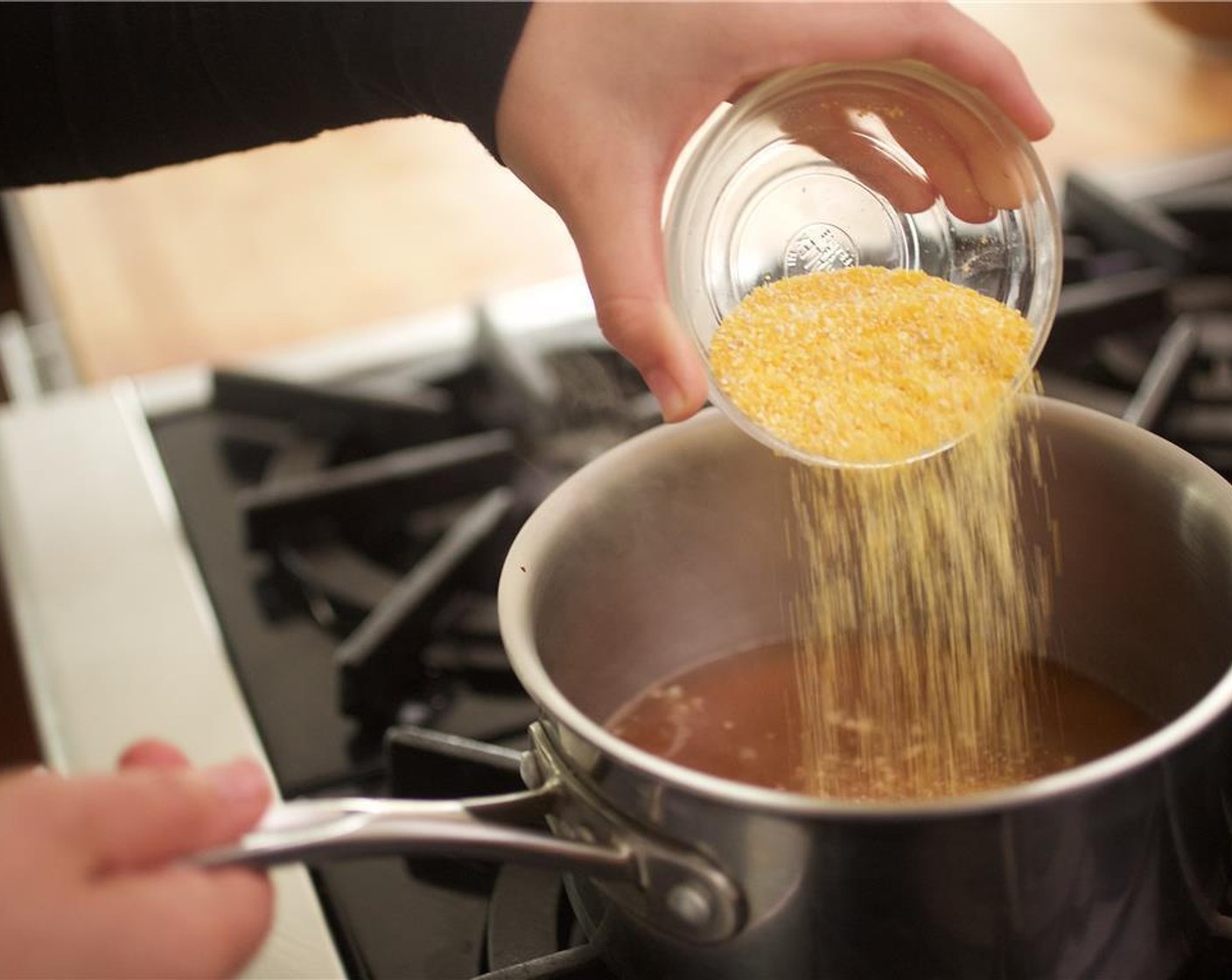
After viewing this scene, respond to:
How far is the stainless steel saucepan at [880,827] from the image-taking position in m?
0.44

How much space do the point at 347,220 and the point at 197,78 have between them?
521mm

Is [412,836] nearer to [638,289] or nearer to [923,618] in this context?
[638,289]

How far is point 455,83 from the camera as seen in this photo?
0.69 meters

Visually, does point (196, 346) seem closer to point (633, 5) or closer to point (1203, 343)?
point (633, 5)

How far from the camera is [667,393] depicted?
593mm

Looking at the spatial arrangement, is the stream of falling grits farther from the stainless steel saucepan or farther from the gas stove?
the gas stove

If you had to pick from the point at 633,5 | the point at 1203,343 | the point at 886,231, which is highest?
the point at 633,5

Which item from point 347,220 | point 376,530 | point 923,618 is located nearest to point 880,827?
point 923,618

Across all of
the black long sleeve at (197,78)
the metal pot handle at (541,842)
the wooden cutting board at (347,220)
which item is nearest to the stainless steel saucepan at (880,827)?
the metal pot handle at (541,842)

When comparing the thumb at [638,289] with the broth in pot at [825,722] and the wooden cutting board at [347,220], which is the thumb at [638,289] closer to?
the broth in pot at [825,722]

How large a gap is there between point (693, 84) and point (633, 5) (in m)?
0.04

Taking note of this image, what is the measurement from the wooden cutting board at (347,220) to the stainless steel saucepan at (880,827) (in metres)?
0.61

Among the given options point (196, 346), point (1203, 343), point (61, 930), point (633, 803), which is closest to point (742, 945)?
point (633, 803)

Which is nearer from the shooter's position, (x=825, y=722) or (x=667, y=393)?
(x=667, y=393)
